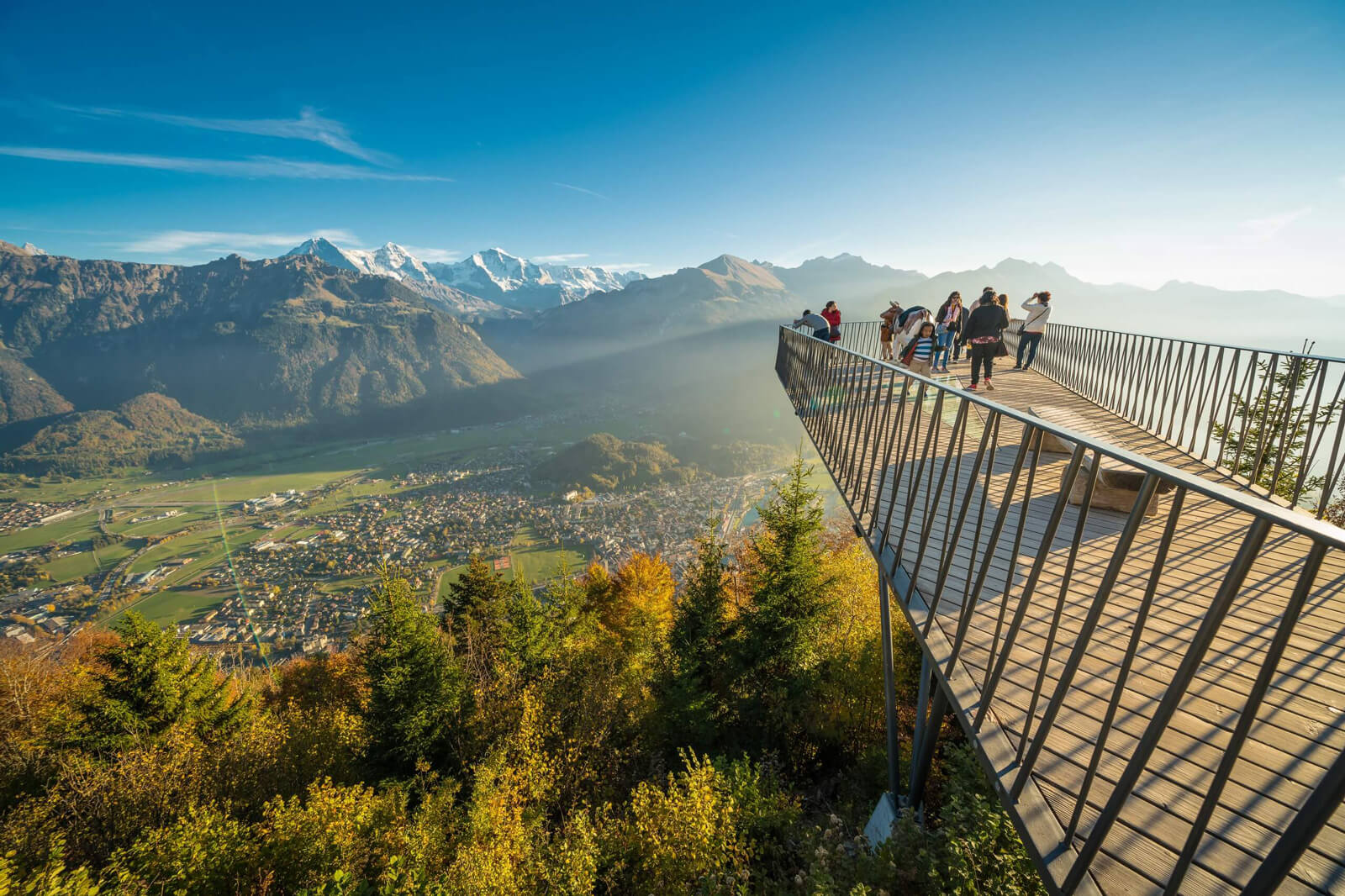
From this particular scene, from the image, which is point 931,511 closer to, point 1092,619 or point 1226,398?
point 1092,619

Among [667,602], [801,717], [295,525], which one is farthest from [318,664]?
[295,525]

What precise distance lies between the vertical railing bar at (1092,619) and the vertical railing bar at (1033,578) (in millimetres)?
155

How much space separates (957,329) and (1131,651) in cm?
1489

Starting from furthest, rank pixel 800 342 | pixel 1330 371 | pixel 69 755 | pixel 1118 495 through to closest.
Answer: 1. pixel 69 755
2. pixel 800 342
3. pixel 1330 371
4. pixel 1118 495

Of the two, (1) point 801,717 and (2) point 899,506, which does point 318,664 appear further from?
(2) point 899,506

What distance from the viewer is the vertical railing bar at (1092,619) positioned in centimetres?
186

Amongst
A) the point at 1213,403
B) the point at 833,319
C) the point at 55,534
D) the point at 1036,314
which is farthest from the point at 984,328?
the point at 55,534

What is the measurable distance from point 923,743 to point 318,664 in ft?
111

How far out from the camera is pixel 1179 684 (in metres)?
1.80

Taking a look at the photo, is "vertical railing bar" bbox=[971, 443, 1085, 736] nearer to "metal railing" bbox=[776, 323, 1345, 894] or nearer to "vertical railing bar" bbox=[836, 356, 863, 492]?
"metal railing" bbox=[776, 323, 1345, 894]

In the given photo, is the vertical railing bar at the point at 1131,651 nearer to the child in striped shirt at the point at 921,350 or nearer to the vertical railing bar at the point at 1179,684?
the vertical railing bar at the point at 1179,684

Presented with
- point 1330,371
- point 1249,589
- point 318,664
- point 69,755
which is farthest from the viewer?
point 318,664

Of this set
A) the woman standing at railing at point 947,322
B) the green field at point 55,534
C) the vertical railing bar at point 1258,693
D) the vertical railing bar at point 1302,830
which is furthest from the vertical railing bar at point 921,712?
the green field at point 55,534

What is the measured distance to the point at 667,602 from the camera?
27.9 meters
